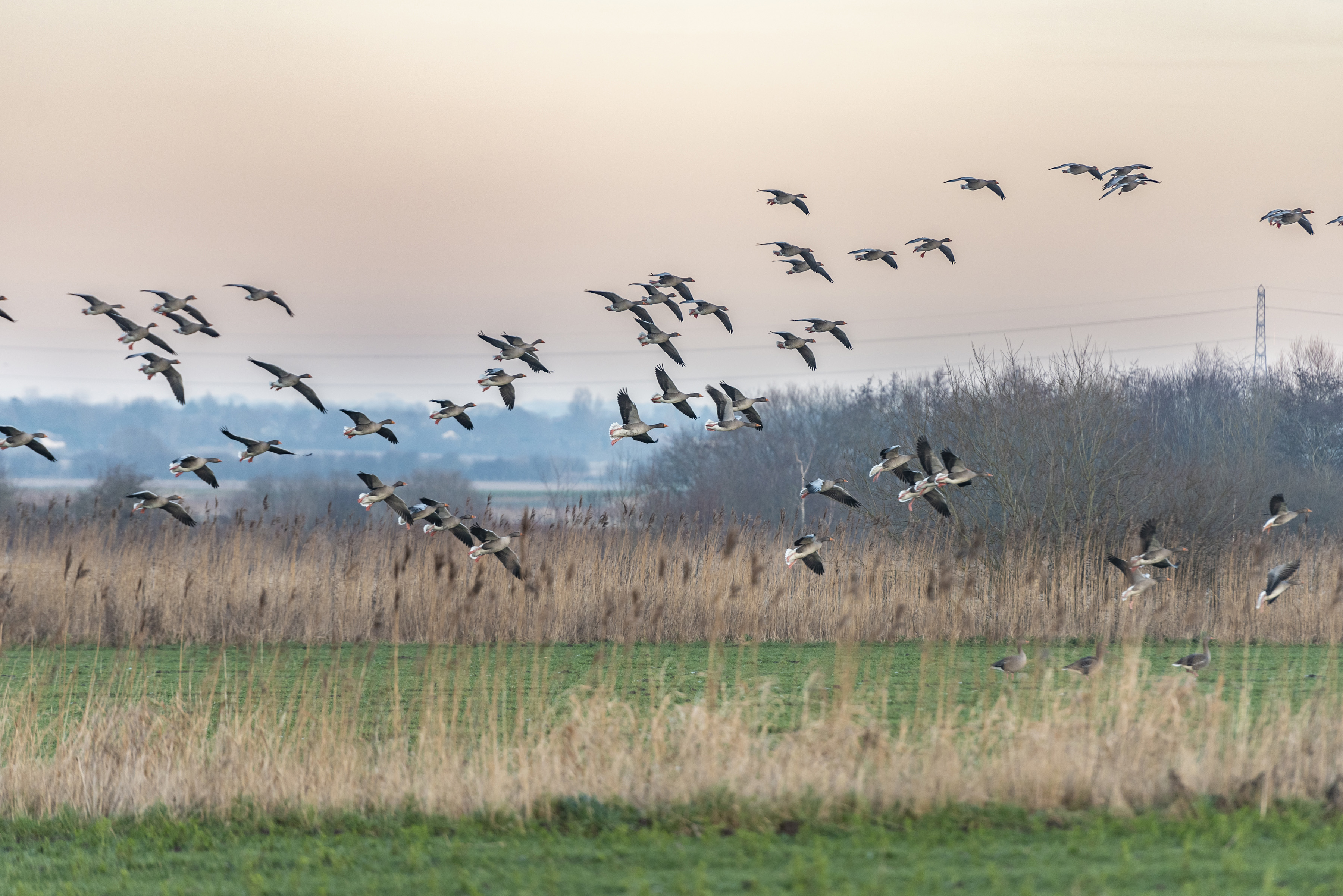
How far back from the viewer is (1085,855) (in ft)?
21.2

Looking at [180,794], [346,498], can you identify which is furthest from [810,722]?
[346,498]

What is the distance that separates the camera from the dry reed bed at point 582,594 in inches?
645

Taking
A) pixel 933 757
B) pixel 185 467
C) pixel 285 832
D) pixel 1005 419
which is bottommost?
pixel 285 832

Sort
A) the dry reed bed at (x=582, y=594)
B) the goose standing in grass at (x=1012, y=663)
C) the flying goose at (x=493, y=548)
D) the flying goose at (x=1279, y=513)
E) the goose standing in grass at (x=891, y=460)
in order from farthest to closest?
1. the dry reed bed at (x=582, y=594)
2. the goose standing in grass at (x=1012, y=663)
3. the goose standing in grass at (x=891, y=460)
4. the flying goose at (x=493, y=548)
5. the flying goose at (x=1279, y=513)

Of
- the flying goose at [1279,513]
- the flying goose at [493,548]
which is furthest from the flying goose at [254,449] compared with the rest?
the flying goose at [1279,513]

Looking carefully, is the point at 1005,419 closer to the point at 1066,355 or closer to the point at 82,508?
the point at 1066,355

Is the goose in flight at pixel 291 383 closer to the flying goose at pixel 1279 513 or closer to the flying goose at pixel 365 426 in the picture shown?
the flying goose at pixel 365 426

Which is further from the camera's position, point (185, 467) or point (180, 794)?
point (185, 467)

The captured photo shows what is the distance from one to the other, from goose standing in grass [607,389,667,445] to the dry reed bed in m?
3.40

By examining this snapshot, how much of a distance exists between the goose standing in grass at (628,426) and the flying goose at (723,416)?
49 centimetres

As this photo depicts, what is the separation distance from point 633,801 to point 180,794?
9.79ft

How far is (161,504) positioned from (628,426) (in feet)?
13.9

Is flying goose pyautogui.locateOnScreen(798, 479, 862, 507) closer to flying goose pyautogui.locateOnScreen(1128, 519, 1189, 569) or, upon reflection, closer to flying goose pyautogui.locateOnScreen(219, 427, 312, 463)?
flying goose pyautogui.locateOnScreen(1128, 519, 1189, 569)

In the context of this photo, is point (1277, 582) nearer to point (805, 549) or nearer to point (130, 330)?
point (805, 549)
